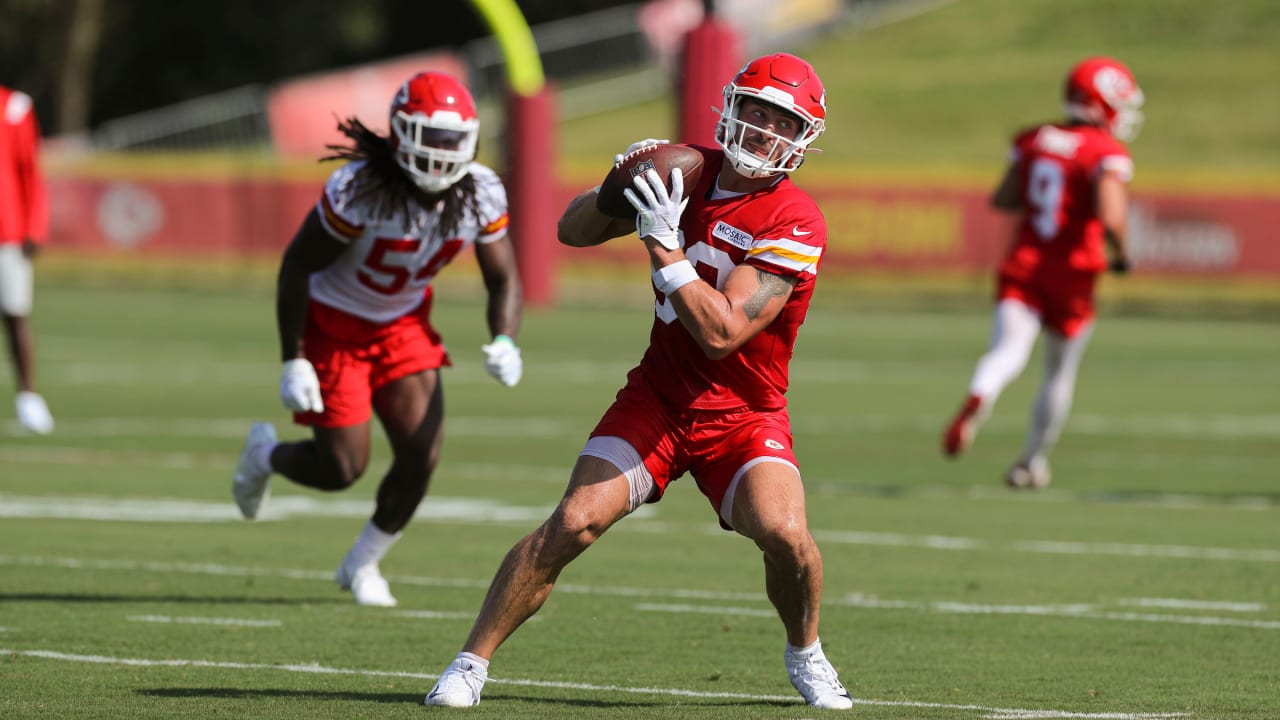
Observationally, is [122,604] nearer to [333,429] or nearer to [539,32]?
[333,429]

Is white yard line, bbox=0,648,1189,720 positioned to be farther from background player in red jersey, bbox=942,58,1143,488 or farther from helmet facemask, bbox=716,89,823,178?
background player in red jersey, bbox=942,58,1143,488

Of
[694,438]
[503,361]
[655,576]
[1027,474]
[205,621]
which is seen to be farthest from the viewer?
Result: [1027,474]

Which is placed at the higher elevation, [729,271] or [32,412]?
[729,271]

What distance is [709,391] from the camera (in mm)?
6301

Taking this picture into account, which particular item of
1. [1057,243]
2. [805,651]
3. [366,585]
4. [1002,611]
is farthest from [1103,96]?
[805,651]

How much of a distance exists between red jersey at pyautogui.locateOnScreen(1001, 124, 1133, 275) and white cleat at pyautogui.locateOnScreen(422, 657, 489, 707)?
270 inches

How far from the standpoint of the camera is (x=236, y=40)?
204 ft

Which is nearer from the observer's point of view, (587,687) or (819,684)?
(819,684)

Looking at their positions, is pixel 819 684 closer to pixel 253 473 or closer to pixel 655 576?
pixel 655 576

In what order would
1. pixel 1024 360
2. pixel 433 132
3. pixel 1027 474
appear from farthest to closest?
pixel 1027 474 < pixel 1024 360 < pixel 433 132

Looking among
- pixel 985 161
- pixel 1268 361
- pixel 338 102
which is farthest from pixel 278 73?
pixel 1268 361

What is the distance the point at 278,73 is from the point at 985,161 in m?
23.7

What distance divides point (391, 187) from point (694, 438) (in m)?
2.33

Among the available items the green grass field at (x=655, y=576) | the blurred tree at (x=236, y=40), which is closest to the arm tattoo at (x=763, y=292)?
the green grass field at (x=655, y=576)
